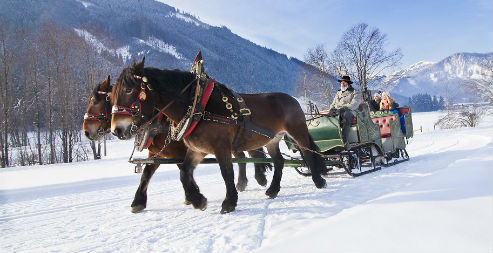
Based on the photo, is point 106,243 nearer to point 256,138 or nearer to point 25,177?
point 256,138

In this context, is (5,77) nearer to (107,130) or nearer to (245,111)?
(107,130)

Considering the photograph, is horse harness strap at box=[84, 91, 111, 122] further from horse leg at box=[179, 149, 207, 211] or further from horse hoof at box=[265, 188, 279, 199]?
horse hoof at box=[265, 188, 279, 199]

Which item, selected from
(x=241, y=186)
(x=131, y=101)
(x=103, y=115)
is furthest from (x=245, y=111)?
(x=103, y=115)

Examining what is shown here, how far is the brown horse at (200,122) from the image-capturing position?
11.7 feet

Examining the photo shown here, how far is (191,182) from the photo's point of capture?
4.29 meters

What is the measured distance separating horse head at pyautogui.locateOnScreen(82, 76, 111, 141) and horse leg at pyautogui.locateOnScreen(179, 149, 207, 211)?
130cm

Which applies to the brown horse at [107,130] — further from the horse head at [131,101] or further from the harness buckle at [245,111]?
the harness buckle at [245,111]

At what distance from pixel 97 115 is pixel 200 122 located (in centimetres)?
159

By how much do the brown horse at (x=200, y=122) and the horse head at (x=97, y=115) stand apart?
2.81ft

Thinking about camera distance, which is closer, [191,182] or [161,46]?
[191,182]

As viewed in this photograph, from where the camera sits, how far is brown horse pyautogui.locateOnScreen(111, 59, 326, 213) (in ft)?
11.7

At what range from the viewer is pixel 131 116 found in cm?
352

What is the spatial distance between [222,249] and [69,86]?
19007 mm

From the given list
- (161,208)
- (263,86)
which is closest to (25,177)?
(161,208)
